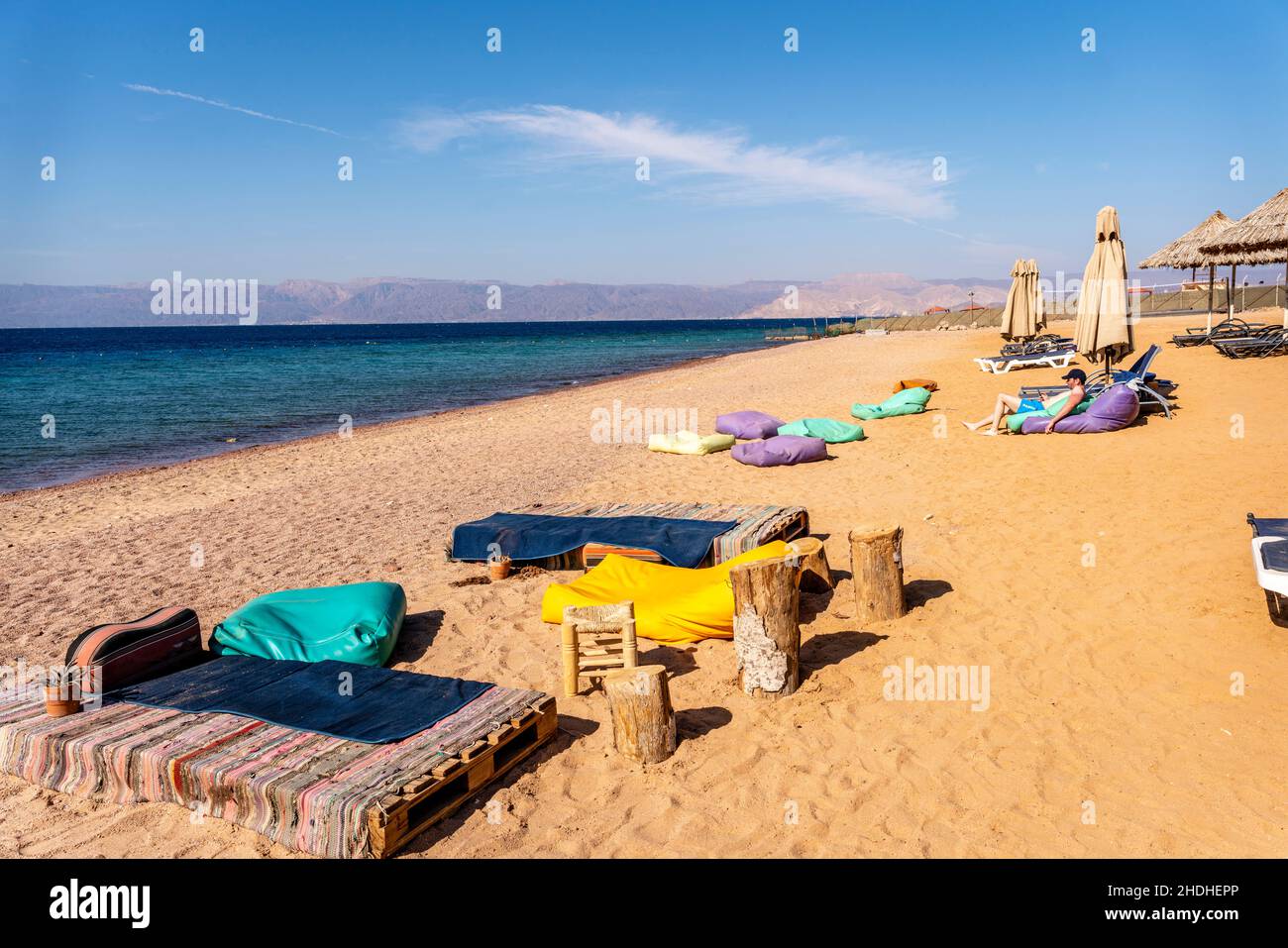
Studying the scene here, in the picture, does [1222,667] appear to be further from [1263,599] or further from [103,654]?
[103,654]

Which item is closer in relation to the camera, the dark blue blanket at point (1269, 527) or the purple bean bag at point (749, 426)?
the dark blue blanket at point (1269, 527)

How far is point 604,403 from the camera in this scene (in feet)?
70.7

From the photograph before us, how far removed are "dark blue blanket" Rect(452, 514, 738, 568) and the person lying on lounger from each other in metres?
6.47

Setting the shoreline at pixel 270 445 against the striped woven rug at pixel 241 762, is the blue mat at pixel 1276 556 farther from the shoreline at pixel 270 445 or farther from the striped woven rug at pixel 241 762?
the shoreline at pixel 270 445

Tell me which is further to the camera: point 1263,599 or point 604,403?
point 604,403

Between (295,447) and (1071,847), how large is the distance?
1615 cm

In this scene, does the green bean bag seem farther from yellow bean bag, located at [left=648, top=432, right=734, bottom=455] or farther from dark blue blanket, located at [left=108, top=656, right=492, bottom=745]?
dark blue blanket, located at [left=108, top=656, right=492, bottom=745]

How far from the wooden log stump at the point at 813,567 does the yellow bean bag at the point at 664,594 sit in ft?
0.84

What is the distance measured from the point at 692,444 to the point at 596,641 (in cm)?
755

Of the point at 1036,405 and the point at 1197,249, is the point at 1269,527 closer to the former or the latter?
the point at 1036,405

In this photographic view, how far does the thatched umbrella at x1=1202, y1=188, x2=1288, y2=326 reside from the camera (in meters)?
18.0

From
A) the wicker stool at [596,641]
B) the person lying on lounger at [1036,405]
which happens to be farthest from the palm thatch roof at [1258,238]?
the wicker stool at [596,641]

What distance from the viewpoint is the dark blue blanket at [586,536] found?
6652 mm
